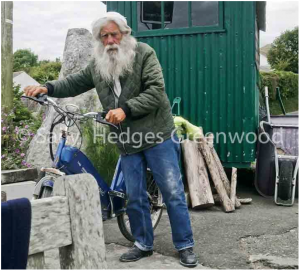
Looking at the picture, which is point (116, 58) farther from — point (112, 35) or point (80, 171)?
point (80, 171)

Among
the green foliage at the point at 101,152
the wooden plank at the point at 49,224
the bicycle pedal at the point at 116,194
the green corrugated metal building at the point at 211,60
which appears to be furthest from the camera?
the green corrugated metal building at the point at 211,60

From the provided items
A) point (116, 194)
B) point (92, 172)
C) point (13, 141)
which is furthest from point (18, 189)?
point (13, 141)

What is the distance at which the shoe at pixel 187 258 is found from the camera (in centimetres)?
364

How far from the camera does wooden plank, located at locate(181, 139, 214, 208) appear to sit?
5.70 m

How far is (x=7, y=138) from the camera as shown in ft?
19.1

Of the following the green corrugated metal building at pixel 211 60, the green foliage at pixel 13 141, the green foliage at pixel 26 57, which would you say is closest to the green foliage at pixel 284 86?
the green corrugated metal building at pixel 211 60

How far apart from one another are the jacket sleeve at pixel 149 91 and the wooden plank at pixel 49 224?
1.86 metres

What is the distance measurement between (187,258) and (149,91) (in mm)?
1465

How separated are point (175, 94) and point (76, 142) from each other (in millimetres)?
3481

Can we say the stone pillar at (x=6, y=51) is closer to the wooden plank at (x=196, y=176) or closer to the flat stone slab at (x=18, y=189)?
the flat stone slab at (x=18, y=189)

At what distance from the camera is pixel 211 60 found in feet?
22.5

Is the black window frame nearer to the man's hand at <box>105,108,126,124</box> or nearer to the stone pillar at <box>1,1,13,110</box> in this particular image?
the stone pillar at <box>1,1,13,110</box>

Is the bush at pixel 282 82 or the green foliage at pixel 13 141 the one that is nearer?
the green foliage at pixel 13 141

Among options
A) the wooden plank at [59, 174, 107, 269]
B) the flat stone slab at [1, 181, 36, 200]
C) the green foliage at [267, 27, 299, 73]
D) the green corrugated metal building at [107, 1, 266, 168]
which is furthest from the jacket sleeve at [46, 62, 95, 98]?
the green foliage at [267, 27, 299, 73]
